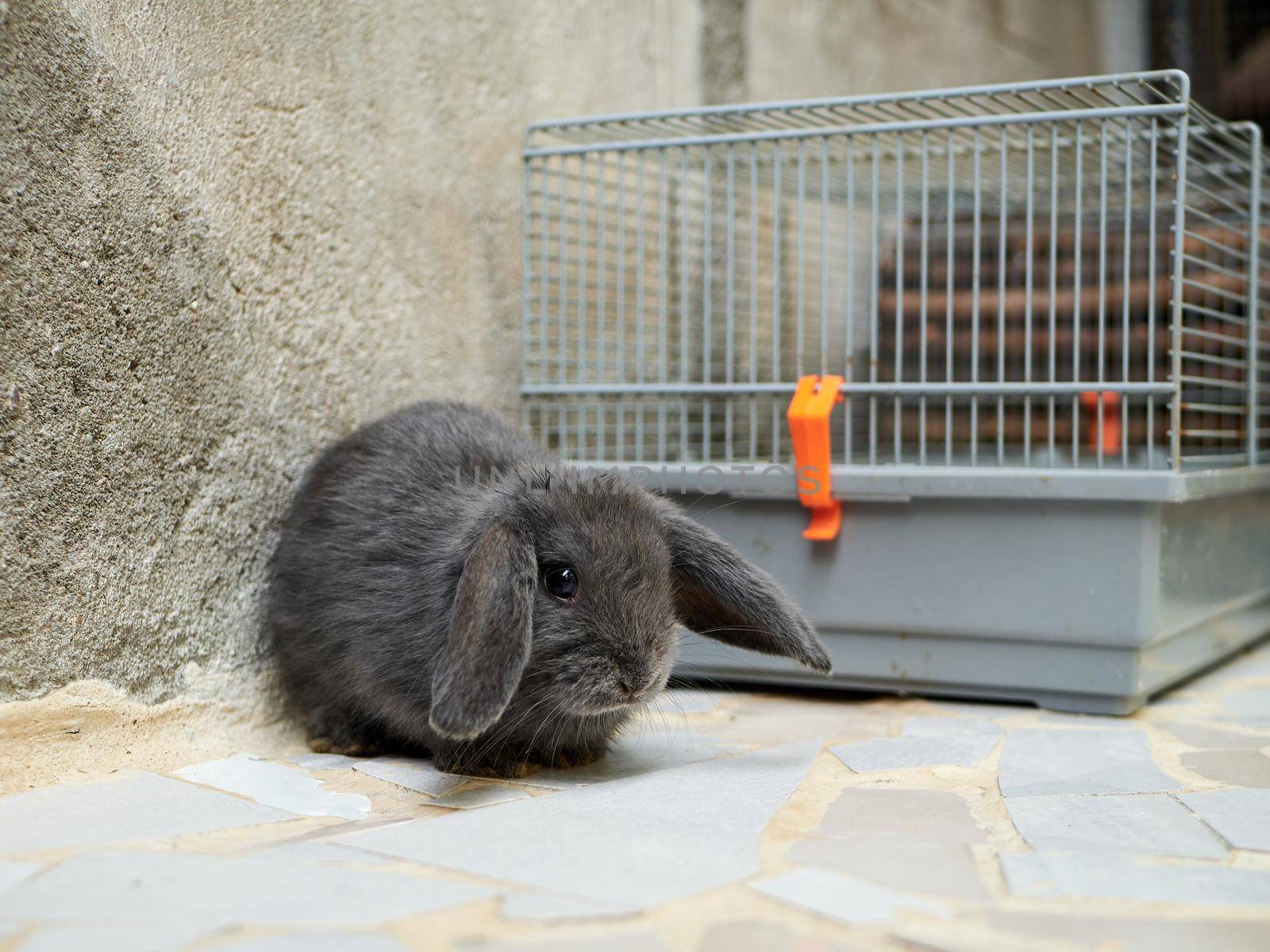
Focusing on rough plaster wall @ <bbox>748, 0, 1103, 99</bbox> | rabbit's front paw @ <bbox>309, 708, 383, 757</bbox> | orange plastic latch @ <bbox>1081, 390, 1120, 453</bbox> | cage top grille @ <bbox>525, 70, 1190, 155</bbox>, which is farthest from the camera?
rough plaster wall @ <bbox>748, 0, 1103, 99</bbox>

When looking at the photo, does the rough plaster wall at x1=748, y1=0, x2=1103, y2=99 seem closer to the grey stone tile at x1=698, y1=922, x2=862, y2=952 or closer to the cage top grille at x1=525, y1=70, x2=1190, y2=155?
the cage top grille at x1=525, y1=70, x2=1190, y2=155

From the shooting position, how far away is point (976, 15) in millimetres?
5203

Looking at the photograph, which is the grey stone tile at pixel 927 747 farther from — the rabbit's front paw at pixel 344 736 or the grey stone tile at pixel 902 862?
the rabbit's front paw at pixel 344 736

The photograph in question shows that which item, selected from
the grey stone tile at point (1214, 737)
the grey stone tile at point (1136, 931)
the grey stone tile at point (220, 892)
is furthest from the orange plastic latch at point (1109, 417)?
the grey stone tile at point (220, 892)

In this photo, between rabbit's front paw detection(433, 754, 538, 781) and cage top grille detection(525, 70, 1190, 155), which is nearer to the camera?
rabbit's front paw detection(433, 754, 538, 781)

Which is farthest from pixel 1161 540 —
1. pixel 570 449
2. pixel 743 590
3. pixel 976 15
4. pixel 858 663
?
pixel 976 15

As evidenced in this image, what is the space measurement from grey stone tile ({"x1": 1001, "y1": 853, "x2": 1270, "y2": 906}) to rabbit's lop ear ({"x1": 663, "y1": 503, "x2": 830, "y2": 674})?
1.79 ft

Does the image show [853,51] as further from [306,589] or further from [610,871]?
[610,871]

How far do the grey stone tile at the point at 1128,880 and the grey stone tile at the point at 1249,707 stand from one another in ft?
3.23

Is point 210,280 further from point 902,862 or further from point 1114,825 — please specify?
point 1114,825

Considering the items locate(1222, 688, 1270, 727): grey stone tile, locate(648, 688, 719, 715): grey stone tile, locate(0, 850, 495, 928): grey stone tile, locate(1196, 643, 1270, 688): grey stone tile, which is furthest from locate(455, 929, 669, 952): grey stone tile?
locate(1196, 643, 1270, 688): grey stone tile

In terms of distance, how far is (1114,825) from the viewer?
1.58 metres

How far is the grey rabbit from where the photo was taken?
1.67 metres

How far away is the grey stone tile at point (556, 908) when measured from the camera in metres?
1.23
